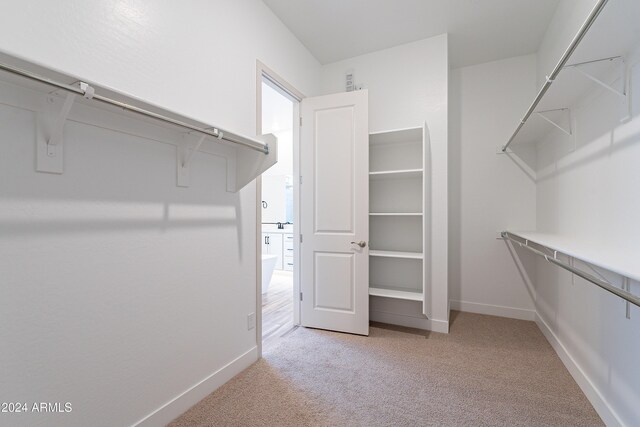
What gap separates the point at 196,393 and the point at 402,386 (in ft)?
4.17

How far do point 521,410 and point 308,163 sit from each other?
2395 mm

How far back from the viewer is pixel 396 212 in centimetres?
299

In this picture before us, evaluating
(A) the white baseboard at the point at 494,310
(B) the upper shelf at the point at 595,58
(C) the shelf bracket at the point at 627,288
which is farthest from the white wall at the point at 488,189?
(C) the shelf bracket at the point at 627,288

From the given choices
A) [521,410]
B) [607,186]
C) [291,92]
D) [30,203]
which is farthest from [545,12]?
[30,203]

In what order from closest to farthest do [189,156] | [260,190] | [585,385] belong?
Answer: [189,156], [585,385], [260,190]

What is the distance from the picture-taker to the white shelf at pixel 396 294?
254cm

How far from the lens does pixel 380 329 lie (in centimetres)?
276

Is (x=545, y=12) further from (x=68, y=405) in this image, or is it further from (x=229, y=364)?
(x=68, y=405)

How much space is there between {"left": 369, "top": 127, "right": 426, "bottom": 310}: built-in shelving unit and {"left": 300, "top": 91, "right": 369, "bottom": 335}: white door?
0.23 m

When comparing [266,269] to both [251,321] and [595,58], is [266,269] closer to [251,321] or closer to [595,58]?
[251,321]

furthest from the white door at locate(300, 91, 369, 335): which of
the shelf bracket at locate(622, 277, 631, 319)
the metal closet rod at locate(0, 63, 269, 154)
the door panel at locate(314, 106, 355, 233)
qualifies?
the shelf bracket at locate(622, 277, 631, 319)

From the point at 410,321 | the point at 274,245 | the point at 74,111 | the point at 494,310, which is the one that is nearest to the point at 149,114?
the point at 74,111

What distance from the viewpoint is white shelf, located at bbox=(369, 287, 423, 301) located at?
2.54 meters

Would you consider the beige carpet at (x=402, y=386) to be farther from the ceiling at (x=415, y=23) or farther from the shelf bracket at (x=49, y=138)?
the ceiling at (x=415, y=23)
